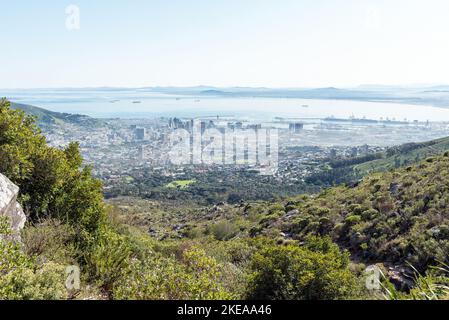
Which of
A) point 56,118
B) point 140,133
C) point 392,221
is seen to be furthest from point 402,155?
point 56,118

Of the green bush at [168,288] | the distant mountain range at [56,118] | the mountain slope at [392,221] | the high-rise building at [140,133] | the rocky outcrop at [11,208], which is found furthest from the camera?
the high-rise building at [140,133]

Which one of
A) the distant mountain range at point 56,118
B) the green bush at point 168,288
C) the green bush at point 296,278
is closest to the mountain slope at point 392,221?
the green bush at point 296,278

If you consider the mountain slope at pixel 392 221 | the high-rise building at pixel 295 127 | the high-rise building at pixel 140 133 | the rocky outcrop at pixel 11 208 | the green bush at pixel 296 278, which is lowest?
the high-rise building at pixel 140 133

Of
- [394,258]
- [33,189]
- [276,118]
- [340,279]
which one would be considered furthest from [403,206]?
[276,118]

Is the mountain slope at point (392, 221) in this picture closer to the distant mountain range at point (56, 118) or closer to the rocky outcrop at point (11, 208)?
the rocky outcrop at point (11, 208)

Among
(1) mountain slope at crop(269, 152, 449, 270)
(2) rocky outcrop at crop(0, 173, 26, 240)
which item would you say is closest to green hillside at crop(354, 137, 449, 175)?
(1) mountain slope at crop(269, 152, 449, 270)

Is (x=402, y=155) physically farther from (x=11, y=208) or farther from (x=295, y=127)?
(x=295, y=127)

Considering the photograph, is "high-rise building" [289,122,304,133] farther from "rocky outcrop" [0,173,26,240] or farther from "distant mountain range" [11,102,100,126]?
"rocky outcrop" [0,173,26,240]
